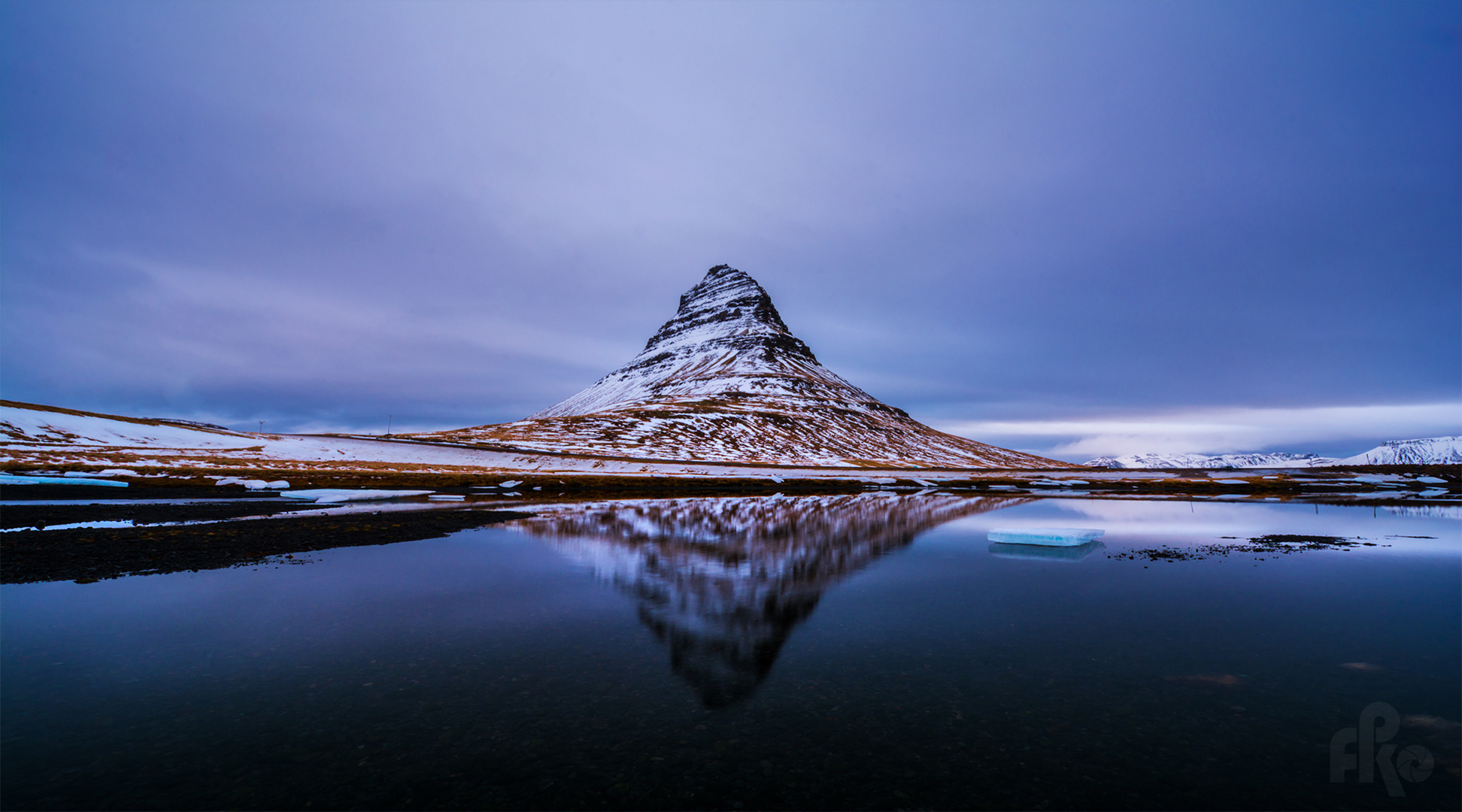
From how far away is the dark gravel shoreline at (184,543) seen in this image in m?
18.9

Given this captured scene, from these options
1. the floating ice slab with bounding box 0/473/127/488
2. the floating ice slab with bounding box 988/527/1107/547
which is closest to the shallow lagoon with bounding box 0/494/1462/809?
the floating ice slab with bounding box 988/527/1107/547

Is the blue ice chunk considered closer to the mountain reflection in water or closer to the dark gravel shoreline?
the mountain reflection in water

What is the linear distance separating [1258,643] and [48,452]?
419 ft

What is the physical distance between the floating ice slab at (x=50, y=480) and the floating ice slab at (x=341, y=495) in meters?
16.1

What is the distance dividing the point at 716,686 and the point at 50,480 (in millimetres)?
79131

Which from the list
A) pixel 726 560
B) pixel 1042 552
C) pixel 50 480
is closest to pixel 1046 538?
pixel 1042 552

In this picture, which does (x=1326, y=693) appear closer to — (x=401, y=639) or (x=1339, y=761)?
(x=1339, y=761)

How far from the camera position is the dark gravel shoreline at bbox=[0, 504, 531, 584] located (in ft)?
61.9

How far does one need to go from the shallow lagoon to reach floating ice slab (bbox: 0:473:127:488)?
56675mm

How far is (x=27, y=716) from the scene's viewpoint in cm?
888

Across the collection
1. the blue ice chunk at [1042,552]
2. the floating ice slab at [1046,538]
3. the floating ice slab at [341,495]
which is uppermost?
the floating ice slab at [1046,538]

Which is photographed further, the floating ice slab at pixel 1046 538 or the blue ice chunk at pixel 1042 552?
the floating ice slab at pixel 1046 538

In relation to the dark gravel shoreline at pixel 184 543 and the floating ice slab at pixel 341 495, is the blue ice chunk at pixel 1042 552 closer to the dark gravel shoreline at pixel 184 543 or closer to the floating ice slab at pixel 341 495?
the dark gravel shoreline at pixel 184 543

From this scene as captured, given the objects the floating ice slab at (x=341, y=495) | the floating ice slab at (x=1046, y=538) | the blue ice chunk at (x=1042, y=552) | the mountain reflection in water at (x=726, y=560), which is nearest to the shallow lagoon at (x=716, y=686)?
the mountain reflection in water at (x=726, y=560)
